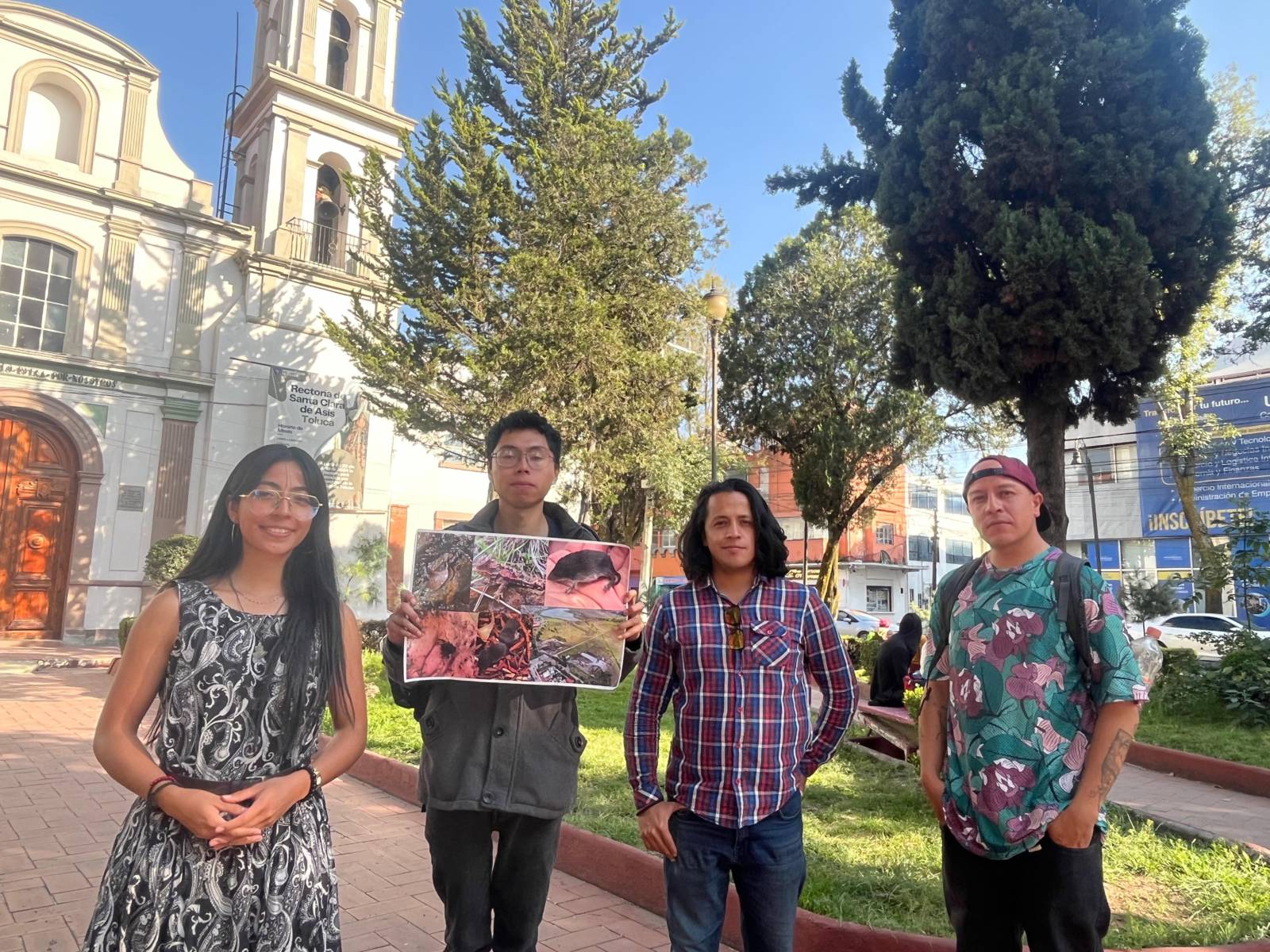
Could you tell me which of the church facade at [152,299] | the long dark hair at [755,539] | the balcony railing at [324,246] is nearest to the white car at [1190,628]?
the church facade at [152,299]

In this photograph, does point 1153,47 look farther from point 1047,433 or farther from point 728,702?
point 728,702

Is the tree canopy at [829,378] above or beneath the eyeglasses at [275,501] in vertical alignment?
above

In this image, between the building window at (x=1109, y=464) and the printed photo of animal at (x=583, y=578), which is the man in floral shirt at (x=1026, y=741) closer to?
the printed photo of animal at (x=583, y=578)

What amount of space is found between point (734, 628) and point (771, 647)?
114 mm

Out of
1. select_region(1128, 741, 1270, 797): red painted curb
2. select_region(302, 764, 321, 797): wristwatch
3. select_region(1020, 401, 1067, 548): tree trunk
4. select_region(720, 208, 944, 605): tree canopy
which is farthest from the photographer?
select_region(720, 208, 944, 605): tree canopy

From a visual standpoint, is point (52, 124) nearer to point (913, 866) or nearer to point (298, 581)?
point (298, 581)

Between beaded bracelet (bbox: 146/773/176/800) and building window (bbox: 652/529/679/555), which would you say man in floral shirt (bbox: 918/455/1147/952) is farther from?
building window (bbox: 652/529/679/555)

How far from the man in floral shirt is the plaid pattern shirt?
371 millimetres

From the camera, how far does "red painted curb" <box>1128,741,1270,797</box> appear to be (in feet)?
21.8

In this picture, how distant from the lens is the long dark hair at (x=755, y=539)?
244 centimetres

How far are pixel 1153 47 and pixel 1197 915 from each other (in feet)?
24.0

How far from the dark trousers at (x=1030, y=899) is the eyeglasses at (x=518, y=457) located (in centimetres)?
161

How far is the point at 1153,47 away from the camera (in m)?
7.48

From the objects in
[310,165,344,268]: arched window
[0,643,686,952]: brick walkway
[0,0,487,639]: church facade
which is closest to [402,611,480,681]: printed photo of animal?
[0,643,686,952]: brick walkway
